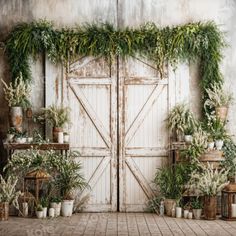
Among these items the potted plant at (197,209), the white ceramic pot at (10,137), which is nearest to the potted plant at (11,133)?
the white ceramic pot at (10,137)

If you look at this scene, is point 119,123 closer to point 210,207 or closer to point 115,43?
point 115,43

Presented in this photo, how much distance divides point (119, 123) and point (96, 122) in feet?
1.27

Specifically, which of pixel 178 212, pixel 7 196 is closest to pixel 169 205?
pixel 178 212

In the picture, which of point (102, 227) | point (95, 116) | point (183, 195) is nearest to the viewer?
point (102, 227)

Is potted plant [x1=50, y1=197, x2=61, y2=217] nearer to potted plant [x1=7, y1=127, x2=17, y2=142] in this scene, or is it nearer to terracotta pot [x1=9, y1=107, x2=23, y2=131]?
potted plant [x1=7, y1=127, x2=17, y2=142]

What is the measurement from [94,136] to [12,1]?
2.68m

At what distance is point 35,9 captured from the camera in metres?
9.76

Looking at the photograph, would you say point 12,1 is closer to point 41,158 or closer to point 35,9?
point 35,9

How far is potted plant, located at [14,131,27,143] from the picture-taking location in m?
9.12

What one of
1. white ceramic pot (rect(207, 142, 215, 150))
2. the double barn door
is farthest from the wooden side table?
white ceramic pot (rect(207, 142, 215, 150))

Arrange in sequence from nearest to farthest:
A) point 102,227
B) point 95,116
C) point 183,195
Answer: point 102,227, point 183,195, point 95,116

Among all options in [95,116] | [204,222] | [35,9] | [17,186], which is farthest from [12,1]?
[204,222]

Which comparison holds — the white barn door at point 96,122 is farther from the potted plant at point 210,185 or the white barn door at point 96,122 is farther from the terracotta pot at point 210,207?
the terracotta pot at point 210,207

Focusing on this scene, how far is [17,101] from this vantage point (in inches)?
364
